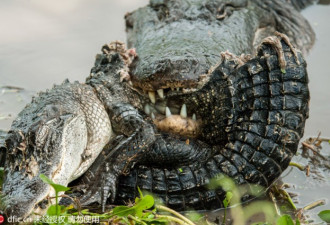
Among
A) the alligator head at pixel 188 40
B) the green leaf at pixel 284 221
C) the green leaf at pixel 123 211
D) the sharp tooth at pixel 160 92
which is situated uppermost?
the alligator head at pixel 188 40

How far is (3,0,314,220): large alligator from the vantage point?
367 centimetres

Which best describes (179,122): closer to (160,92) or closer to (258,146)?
(160,92)

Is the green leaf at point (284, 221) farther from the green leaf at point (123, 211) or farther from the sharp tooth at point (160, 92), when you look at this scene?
the sharp tooth at point (160, 92)

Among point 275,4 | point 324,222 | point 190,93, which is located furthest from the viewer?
point 275,4

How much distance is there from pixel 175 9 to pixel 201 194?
2120 millimetres

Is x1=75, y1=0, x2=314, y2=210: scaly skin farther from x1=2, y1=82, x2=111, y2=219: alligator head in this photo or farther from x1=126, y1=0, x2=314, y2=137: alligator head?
x1=2, y1=82, x2=111, y2=219: alligator head

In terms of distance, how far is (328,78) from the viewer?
5883 mm

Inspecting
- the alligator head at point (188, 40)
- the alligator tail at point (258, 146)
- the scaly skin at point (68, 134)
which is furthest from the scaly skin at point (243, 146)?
the alligator head at point (188, 40)

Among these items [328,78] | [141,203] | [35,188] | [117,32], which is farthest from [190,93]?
[117,32]

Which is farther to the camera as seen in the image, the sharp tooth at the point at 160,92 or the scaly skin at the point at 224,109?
the sharp tooth at the point at 160,92

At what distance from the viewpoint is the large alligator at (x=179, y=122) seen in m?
3.67

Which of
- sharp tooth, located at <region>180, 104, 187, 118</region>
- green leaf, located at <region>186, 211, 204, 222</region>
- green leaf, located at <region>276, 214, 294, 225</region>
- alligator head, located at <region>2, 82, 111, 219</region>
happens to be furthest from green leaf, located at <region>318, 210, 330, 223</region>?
alligator head, located at <region>2, 82, 111, 219</region>

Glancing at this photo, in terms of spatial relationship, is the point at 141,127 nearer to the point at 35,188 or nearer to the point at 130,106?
the point at 130,106

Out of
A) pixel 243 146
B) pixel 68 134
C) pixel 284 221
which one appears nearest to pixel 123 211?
pixel 68 134
